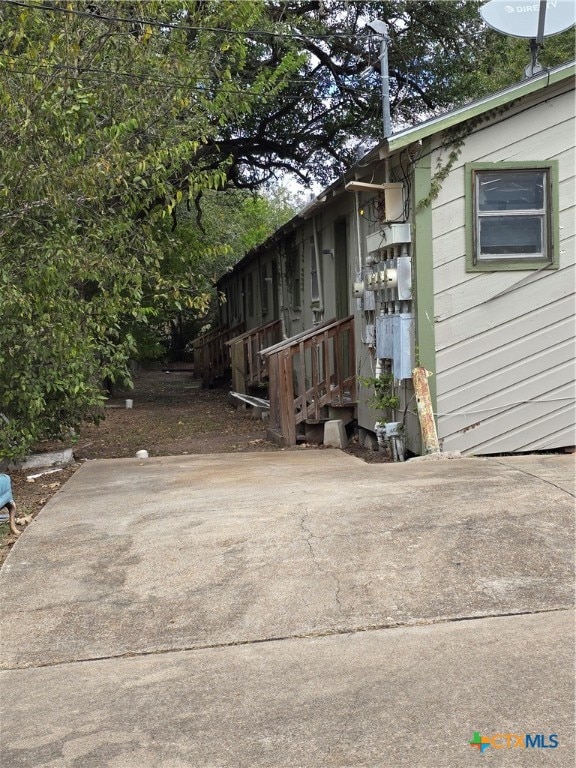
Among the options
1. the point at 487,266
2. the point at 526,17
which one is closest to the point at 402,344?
the point at 487,266

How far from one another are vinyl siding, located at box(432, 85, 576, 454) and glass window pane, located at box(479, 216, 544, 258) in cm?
22

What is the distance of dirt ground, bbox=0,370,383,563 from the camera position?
28.7 ft

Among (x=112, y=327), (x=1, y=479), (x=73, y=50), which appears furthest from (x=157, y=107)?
(x=1, y=479)

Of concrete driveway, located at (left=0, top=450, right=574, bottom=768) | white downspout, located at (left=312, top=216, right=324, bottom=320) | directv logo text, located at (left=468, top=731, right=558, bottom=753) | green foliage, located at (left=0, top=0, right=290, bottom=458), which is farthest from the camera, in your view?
white downspout, located at (left=312, top=216, right=324, bottom=320)

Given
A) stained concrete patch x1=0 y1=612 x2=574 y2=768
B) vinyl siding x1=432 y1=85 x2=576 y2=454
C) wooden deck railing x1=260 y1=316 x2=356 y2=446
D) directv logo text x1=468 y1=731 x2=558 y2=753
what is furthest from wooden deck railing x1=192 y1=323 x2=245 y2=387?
directv logo text x1=468 y1=731 x2=558 y2=753

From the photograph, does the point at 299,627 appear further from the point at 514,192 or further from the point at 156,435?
the point at 156,435

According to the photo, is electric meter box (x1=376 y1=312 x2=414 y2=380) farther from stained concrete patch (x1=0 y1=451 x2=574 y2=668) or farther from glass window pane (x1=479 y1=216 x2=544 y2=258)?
stained concrete patch (x1=0 y1=451 x2=574 y2=668)

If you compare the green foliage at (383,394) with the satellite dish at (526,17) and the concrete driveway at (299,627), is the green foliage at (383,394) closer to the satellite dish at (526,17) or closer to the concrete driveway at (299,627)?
the concrete driveway at (299,627)

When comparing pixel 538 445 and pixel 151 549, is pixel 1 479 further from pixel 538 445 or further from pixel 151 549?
pixel 538 445

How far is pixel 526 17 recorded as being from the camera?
348 inches

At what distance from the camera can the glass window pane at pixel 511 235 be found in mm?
8836

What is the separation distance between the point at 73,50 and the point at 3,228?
1715mm

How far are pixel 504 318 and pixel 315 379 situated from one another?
3.43m

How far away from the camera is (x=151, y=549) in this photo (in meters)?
5.59
